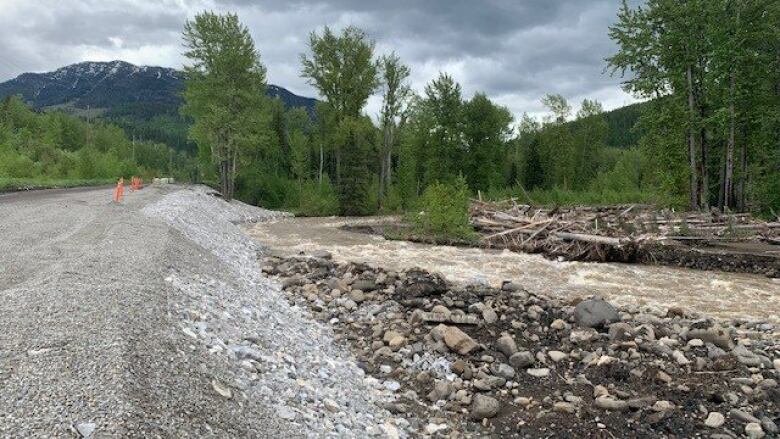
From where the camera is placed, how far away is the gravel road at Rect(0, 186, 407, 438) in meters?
3.74

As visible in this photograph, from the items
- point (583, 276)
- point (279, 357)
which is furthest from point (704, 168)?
point (279, 357)

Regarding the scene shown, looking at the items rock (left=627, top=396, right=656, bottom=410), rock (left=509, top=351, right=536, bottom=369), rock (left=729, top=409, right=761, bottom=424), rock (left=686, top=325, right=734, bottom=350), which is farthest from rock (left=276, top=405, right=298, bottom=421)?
rock (left=686, top=325, right=734, bottom=350)

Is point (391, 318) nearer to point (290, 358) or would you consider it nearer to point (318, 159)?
point (290, 358)

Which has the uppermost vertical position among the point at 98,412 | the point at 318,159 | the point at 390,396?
the point at 318,159

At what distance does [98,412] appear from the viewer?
357cm

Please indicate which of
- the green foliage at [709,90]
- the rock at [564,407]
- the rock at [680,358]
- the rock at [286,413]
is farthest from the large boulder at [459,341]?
the green foliage at [709,90]

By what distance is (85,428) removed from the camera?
3.37 m

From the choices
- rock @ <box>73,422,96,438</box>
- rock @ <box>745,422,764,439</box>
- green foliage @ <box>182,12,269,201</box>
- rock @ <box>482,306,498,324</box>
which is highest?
green foliage @ <box>182,12,269,201</box>

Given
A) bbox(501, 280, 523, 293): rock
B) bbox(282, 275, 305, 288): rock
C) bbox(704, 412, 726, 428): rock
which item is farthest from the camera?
bbox(282, 275, 305, 288): rock

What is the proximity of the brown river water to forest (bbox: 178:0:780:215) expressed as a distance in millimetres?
7460

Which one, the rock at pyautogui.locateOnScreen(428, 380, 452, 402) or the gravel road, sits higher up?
the gravel road

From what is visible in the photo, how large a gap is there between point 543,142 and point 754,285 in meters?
41.0

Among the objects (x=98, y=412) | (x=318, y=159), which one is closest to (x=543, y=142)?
(x=318, y=159)

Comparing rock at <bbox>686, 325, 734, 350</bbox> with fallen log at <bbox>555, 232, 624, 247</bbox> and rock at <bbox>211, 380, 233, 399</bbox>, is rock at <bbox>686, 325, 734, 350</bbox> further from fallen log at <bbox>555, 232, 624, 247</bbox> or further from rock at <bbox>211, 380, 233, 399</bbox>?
fallen log at <bbox>555, 232, 624, 247</bbox>
